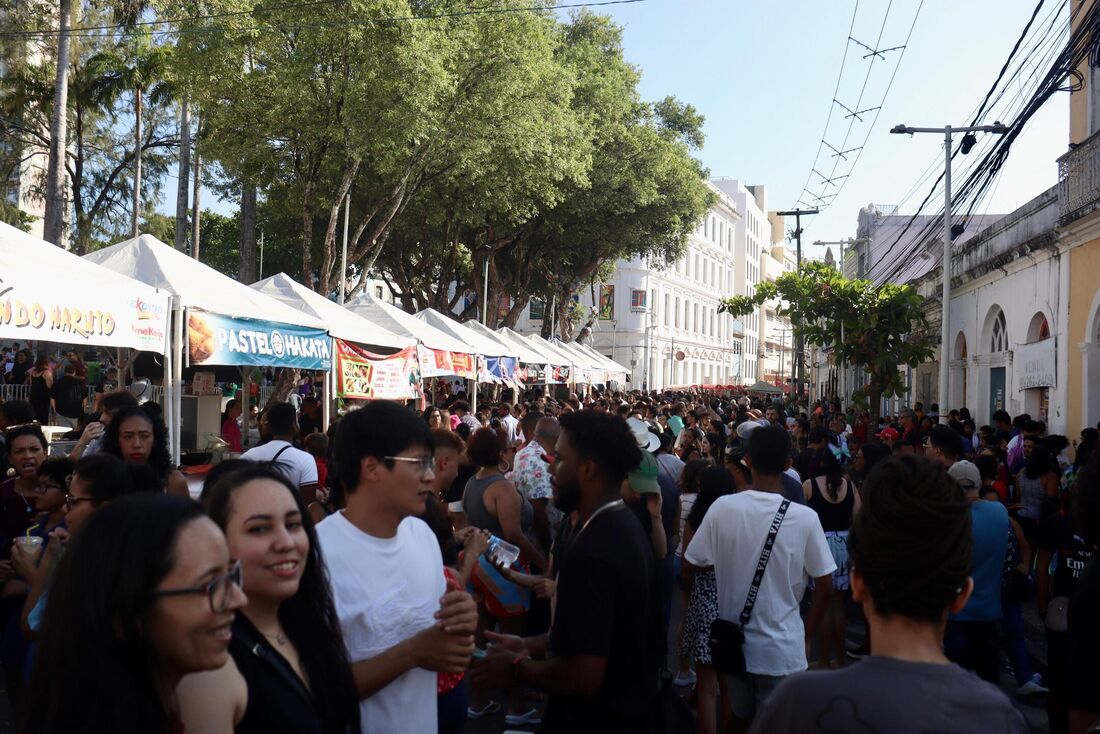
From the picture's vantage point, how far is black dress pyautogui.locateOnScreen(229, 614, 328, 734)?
225cm

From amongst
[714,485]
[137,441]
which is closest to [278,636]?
[137,441]

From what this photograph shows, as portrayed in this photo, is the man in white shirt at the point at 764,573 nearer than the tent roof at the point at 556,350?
Yes

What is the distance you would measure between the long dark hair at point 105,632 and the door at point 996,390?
2036 centimetres

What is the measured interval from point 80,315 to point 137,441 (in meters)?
1.96

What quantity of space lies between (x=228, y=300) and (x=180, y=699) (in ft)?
24.9

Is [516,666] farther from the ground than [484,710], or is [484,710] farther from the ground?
[516,666]

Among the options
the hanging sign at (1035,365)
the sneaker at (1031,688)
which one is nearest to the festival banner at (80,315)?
the sneaker at (1031,688)

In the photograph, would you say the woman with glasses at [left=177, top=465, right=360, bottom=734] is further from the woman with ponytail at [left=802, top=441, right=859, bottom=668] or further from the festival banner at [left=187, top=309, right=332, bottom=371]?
the festival banner at [left=187, top=309, right=332, bottom=371]

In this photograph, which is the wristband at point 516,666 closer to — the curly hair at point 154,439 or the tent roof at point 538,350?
the curly hair at point 154,439

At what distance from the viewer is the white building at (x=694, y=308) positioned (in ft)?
210

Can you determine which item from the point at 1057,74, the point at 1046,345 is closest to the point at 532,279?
the point at 1046,345

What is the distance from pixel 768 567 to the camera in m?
4.76

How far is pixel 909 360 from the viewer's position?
1952 centimetres

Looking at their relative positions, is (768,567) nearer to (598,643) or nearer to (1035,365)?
(598,643)
